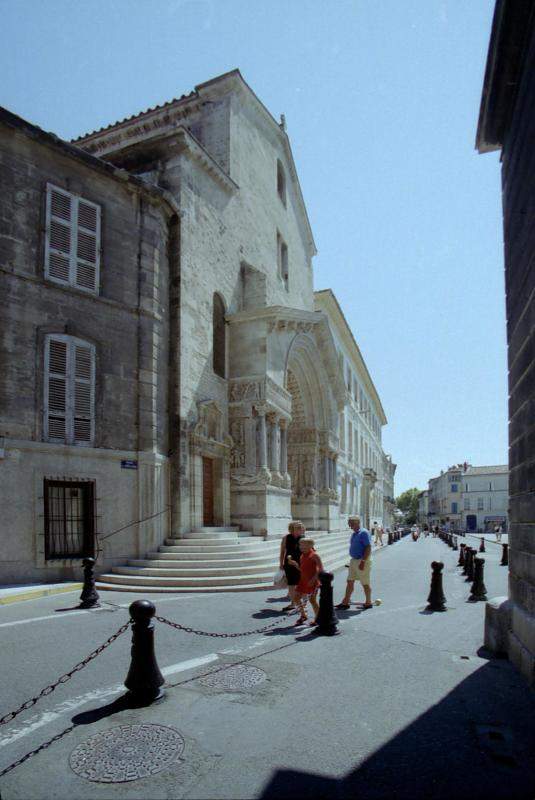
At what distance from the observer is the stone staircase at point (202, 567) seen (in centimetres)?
1139

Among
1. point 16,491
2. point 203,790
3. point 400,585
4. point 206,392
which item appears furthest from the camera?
point 206,392

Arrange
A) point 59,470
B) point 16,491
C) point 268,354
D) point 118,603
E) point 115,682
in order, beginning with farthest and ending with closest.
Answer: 1. point 268,354
2. point 59,470
3. point 16,491
4. point 118,603
5. point 115,682

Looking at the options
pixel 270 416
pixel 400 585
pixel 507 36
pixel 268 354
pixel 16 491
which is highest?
pixel 507 36

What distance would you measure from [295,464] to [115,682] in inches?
728

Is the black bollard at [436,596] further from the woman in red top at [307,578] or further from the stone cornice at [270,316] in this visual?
the stone cornice at [270,316]

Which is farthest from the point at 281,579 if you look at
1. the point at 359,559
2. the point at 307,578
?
the point at 359,559

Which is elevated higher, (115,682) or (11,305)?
(11,305)

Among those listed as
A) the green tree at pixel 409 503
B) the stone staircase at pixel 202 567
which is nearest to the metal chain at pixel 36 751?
the stone staircase at pixel 202 567

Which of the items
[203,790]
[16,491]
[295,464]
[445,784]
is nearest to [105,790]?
[203,790]

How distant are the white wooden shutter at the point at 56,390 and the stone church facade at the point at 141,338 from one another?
0.03m

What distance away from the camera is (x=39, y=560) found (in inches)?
449

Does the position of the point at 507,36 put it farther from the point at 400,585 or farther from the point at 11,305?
the point at 400,585

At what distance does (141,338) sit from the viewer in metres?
13.9

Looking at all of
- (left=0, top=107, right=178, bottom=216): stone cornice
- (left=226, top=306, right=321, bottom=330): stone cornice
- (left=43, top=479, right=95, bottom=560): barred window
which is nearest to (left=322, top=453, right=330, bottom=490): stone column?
(left=226, top=306, right=321, bottom=330): stone cornice
